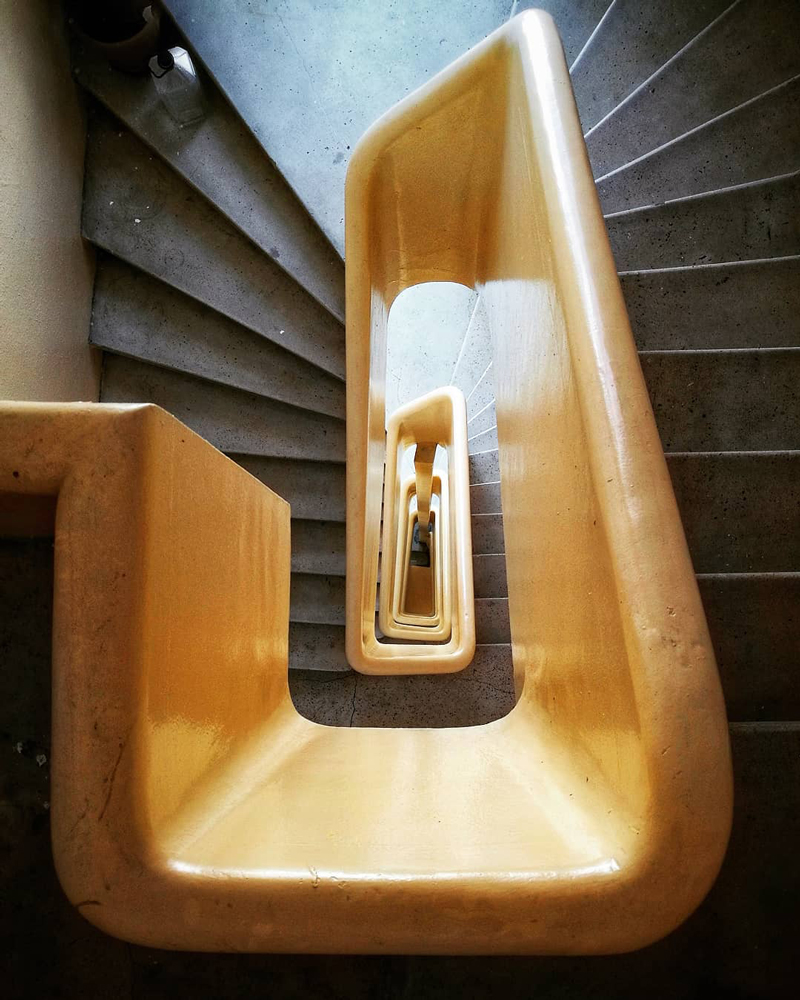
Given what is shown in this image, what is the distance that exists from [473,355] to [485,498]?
45.9 inches

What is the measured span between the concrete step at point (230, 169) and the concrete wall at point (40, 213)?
0.79 ft

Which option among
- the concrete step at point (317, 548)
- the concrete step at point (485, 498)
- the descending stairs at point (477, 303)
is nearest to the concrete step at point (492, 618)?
the descending stairs at point (477, 303)

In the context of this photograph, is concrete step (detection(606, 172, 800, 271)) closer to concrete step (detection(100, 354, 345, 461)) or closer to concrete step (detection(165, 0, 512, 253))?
concrete step (detection(165, 0, 512, 253))

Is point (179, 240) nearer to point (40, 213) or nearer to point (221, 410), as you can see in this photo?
point (40, 213)

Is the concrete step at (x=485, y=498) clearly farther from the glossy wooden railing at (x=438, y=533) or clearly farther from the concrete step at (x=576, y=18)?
the concrete step at (x=576, y=18)

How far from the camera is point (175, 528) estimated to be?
2.09 ft

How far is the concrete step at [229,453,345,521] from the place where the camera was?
3.74 meters

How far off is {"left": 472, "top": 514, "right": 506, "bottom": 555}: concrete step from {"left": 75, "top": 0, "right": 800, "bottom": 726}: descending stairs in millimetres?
17

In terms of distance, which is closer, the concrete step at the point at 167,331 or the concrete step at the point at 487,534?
the concrete step at the point at 167,331

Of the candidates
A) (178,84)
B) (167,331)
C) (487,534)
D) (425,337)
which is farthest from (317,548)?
(178,84)

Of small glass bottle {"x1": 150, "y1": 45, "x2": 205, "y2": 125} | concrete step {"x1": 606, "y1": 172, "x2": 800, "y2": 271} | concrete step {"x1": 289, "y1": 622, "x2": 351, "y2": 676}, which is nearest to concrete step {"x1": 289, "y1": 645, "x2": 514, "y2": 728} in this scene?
concrete step {"x1": 289, "y1": 622, "x2": 351, "y2": 676}

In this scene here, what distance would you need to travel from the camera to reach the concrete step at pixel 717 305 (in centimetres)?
159

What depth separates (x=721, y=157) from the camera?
1.97 meters

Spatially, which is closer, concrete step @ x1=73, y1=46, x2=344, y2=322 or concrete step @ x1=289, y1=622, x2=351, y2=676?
concrete step @ x1=73, y1=46, x2=344, y2=322
